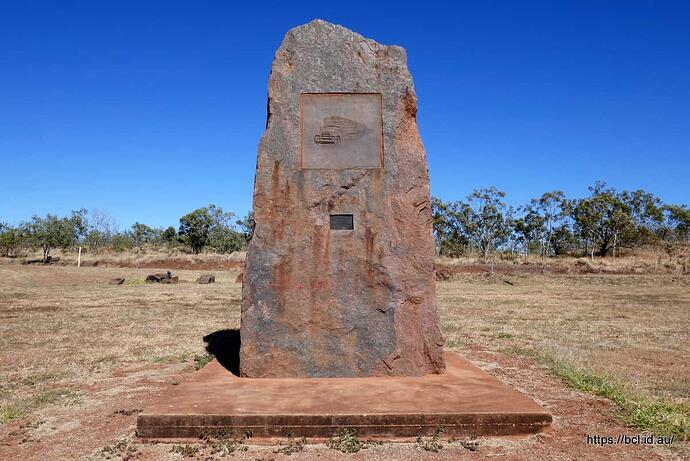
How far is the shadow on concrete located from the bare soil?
249 mm

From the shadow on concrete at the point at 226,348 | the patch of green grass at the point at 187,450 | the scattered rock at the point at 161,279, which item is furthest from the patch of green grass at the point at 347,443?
the scattered rock at the point at 161,279

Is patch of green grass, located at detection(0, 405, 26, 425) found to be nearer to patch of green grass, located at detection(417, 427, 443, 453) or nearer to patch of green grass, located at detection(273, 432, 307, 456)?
patch of green grass, located at detection(273, 432, 307, 456)

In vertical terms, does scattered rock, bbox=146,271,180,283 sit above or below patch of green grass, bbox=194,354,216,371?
above

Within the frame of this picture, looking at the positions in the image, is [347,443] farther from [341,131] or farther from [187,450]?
[341,131]

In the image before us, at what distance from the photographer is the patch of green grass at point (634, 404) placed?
4.19 meters

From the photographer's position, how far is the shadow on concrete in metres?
5.90

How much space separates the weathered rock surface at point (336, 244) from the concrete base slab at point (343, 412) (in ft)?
1.88

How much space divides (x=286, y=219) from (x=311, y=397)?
5.76 feet

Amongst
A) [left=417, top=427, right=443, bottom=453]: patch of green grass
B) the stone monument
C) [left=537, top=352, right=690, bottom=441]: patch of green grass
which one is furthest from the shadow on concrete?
[left=537, top=352, right=690, bottom=441]: patch of green grass

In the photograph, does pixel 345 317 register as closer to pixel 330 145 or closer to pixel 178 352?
pixel 330 145

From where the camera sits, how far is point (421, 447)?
12.4 ft

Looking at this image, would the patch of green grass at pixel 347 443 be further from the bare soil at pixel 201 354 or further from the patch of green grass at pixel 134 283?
the patch of green grass at pixel 134 283

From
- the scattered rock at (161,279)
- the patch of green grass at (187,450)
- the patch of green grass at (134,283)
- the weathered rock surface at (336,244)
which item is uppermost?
the weathered rock surface at (336,244)

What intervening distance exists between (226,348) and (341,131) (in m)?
3.70
